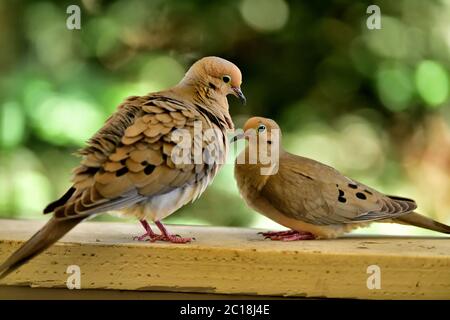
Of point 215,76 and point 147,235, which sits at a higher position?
point 215,76

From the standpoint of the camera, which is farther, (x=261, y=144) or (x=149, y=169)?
(x=261, y=144)

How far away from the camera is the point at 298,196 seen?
161 cm

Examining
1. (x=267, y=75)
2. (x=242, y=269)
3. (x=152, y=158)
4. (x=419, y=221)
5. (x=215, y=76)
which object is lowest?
(x=242, y=269)

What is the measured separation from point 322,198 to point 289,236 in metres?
0.11

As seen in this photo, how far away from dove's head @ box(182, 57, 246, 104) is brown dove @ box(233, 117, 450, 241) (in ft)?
0.30

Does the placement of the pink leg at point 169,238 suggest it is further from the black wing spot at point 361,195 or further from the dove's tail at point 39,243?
the black wing spot at point 361,195

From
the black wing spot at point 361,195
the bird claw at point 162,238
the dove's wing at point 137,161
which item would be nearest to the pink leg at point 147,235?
the bird claw at point 162,238

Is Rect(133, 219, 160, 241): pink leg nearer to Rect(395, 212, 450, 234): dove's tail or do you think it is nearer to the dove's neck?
the dove's neck

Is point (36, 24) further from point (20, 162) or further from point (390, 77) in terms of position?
point (390, 77)

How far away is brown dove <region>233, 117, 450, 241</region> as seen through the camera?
5.29 ft

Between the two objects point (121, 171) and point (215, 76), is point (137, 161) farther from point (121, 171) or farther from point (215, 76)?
point (215, 76)

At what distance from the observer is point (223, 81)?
1.64 metres

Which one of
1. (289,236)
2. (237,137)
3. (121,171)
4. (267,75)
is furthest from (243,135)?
(267,75)

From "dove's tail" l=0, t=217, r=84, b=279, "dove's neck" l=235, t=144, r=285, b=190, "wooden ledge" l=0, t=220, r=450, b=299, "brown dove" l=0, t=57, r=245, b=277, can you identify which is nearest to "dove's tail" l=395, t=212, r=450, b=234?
"wooden ledge" l=0, t=220, r=450, b=299
